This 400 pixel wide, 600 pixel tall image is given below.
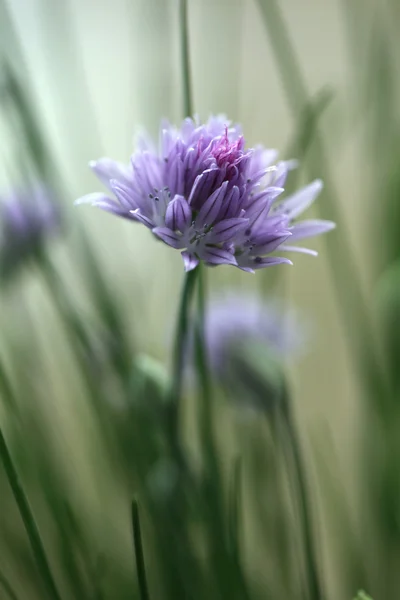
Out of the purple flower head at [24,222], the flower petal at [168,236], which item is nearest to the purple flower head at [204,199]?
the flower petal at [168,236]

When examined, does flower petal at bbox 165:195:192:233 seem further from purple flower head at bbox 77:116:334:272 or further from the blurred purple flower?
the blurred purple flower

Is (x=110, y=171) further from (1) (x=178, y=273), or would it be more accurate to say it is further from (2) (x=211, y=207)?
(1) (x=178, y=273)

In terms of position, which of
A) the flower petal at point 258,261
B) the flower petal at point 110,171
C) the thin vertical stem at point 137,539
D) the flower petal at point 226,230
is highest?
the flower petal at point 110,171

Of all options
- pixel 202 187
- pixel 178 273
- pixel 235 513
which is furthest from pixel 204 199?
pixel 178 273

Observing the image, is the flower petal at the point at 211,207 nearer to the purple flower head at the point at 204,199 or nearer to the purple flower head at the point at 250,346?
the purple flower head at the point at 204,199

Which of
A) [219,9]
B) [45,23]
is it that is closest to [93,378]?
[45,23]

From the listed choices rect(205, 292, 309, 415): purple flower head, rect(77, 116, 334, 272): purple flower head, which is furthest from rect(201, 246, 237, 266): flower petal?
rect(205, 292, 309, 415): purple flower head
